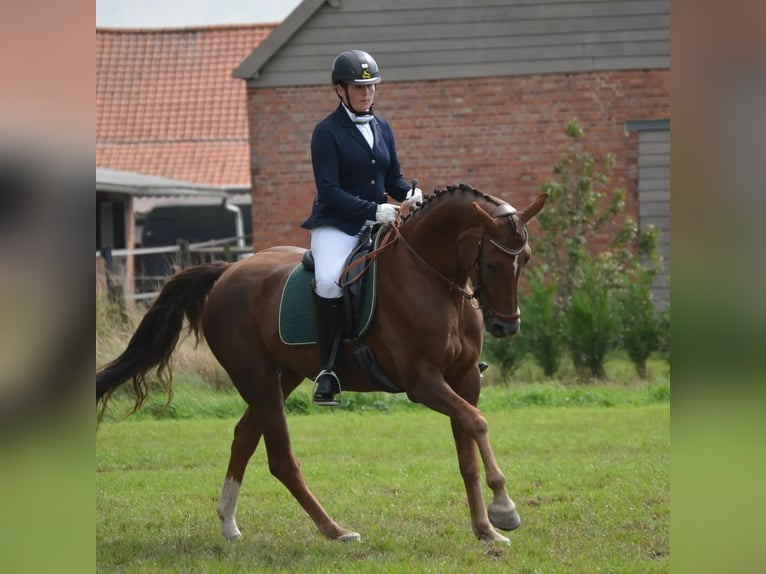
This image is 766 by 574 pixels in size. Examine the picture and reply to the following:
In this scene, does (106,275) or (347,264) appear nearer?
(347,264)

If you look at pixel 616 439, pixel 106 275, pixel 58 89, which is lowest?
pixel 616 439

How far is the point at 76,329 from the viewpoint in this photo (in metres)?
2.21

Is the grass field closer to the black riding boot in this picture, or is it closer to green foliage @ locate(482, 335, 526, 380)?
the black riding boot

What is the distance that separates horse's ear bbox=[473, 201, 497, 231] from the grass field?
1.89 m

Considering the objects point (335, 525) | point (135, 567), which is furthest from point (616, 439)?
point (135, 567)

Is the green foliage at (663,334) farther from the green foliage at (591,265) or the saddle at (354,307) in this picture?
the saddle at (354,307)

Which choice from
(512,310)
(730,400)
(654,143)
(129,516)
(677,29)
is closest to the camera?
(730,400)

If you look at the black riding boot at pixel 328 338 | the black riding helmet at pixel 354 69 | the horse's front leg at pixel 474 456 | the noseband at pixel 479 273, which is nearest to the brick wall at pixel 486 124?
the black riding helmet at pixel 354 69

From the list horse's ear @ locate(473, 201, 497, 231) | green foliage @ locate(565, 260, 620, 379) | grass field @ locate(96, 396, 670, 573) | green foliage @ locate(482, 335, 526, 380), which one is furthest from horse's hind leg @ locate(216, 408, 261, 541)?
green foliage @ locate(565, 260, 620, 379)

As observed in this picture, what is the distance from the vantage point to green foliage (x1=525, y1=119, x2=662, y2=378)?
16.2 m

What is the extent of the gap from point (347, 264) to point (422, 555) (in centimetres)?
188

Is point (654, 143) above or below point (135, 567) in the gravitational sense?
above

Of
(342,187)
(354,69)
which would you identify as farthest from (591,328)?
(354,69)

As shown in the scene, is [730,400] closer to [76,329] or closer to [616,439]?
[76,329]
